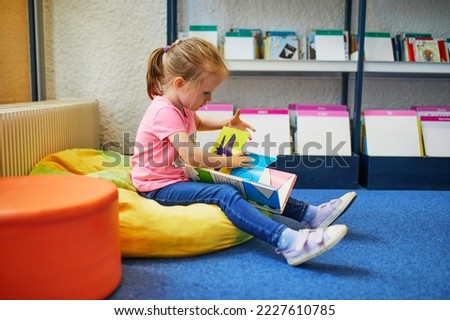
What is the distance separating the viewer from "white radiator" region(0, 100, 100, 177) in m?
1.32

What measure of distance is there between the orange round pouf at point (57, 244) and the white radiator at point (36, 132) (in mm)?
361

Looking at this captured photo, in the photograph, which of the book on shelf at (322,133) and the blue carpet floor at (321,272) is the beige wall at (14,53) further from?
the book on shelf at (322,133)

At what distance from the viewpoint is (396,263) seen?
1.23m

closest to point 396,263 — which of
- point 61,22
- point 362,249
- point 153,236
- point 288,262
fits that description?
point 362,249

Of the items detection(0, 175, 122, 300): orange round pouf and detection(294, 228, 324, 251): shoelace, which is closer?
detection(0, 175, 122, 300): orange round pouf

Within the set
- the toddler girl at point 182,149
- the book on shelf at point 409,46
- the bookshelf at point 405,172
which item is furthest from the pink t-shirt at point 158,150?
the book on shelf at point 409,46

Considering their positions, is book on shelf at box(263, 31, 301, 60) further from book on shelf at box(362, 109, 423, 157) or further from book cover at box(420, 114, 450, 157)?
book cover at box(420, 114, 450, 157)

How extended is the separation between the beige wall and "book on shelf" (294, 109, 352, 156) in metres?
1.36

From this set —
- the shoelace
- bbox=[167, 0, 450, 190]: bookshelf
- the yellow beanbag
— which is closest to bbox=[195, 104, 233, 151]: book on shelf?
bbox=[167, 0, 450, 190]: bookshelf

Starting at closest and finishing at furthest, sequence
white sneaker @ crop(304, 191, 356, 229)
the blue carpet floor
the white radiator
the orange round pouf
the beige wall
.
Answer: the orange round pouf
the blue carpet floor
the white radiator
white sneaker @ crop(304, 191, 356, 229)
the beige wall

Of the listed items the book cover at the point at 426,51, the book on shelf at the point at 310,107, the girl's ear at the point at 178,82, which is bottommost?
the book on shelf at the point at 310,107

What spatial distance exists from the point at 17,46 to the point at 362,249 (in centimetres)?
174

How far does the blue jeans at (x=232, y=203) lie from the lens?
1213mm

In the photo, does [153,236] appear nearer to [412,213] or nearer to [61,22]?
[412,213]
